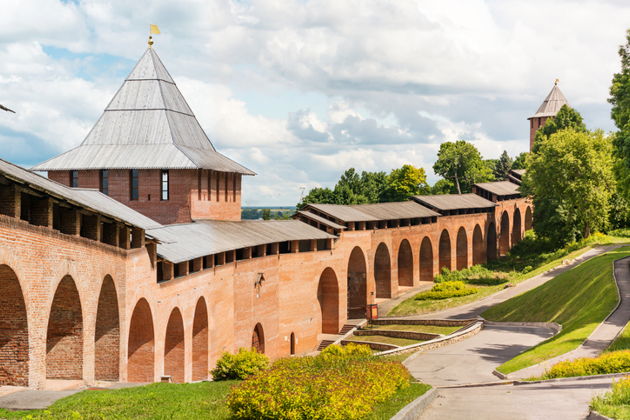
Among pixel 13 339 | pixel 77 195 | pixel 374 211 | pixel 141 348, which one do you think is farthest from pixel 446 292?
pixel 13 339

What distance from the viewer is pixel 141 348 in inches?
791

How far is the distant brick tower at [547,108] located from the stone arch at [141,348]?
7381 centimetres

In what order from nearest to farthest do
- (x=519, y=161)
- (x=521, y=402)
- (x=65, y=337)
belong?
(x=521, y=402) < (x=65, y=337) < (x=519, y=161)

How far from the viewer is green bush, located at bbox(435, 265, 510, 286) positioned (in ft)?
164

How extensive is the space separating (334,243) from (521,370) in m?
19.2

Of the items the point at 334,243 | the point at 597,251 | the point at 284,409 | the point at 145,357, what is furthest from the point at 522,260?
the point at 284,409

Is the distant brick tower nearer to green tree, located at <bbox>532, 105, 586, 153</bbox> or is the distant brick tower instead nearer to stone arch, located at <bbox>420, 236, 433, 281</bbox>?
green tree, located at <bbox>532, 105, 586, 153</bbox>

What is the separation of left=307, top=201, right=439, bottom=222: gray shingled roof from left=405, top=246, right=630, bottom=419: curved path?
762cm

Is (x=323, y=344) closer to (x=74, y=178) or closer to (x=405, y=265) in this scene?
(x=74, y=178)

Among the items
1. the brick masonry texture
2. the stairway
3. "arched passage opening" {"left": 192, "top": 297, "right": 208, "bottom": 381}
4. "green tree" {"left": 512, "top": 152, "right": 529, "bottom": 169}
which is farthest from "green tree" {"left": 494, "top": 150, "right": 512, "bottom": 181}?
"arched passage opening" {"left": 192, "top": 297, "right": 208, "bottom": 381}

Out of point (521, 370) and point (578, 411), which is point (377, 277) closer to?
point (521, 370)

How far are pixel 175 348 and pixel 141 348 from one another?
2.49m

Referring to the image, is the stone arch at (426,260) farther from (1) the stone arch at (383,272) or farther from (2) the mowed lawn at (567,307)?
(2) the mowed lawn at (567,307)

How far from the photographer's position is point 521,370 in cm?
2048
